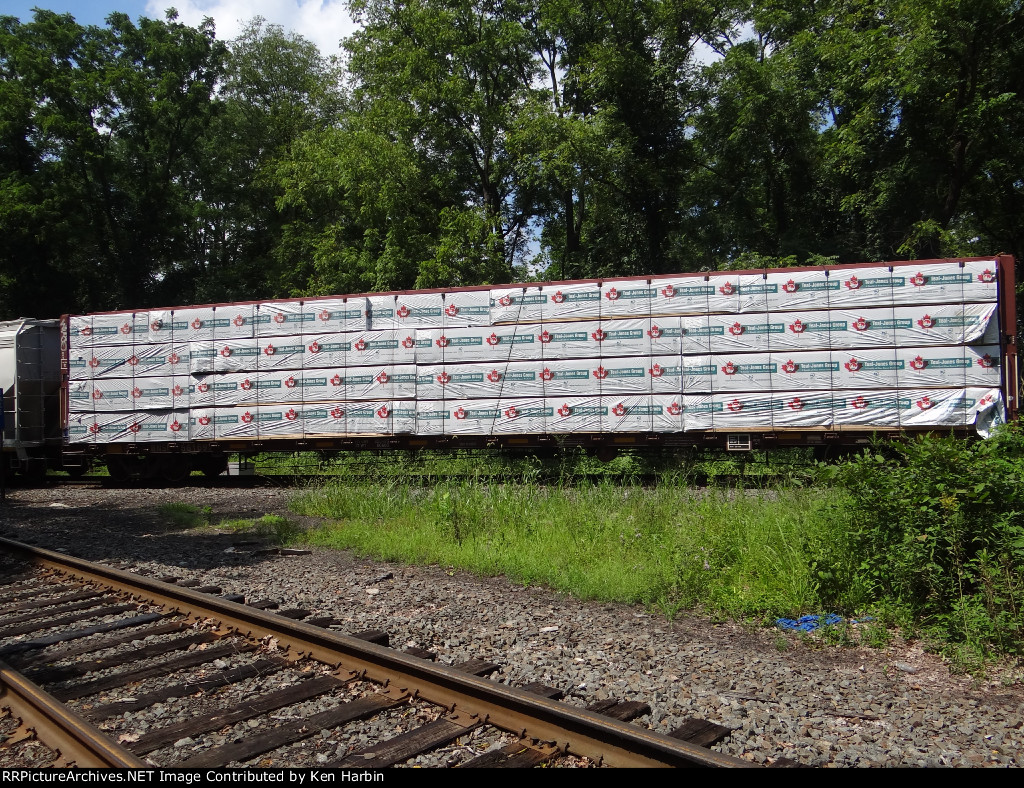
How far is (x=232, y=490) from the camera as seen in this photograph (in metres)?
15.1

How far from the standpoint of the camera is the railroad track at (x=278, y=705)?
3.39 m

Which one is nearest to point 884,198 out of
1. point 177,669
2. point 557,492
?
point 557,492

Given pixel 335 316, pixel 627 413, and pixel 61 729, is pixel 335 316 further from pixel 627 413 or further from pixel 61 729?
pixel 61 729

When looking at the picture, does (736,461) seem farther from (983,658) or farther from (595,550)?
(983,658)

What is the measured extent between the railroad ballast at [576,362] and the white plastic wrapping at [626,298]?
0.04m

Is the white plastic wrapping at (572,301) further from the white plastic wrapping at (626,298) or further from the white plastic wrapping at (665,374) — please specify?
the white plastic wrapping at (665,374)

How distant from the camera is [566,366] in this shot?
1376cm

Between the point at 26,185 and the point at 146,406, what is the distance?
60.5ft

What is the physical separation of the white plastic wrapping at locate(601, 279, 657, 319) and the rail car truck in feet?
0.09

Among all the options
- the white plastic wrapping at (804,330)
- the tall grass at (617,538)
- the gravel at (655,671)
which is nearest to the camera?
the gravel at (655,671)

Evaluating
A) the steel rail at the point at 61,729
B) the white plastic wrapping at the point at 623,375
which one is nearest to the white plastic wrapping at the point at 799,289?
the white plastic wrapping at the point at 623,375

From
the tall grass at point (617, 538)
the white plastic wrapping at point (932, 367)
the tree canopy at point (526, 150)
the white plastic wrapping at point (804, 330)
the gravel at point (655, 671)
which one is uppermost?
the tree canopy at point (526, 150)

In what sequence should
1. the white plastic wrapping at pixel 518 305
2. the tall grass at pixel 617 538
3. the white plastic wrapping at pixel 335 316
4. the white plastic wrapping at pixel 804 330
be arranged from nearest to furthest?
the tall grass at pixel 617 538 → the white plastic wrapping at pixel 804 330 → the white plastic wrapping at pixel 518 305 → the white plastic wrapping at pixel 335 316

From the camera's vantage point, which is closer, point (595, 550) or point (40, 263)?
point (595, 550)
